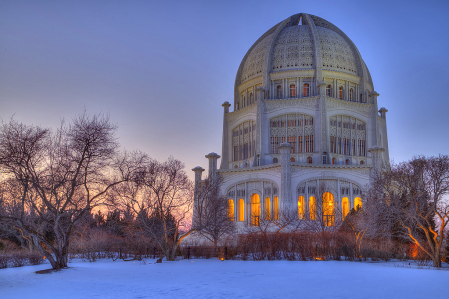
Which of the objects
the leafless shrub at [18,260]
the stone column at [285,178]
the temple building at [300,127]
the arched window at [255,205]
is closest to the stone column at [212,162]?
the temple building at [300,127]

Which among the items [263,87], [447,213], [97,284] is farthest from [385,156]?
[97,284]

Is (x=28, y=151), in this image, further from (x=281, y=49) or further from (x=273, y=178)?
(x=281, y=49)

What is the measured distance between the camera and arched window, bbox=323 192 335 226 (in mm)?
51675

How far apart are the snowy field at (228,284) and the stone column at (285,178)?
1170 inches

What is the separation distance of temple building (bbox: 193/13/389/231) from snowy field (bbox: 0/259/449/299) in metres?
31.8

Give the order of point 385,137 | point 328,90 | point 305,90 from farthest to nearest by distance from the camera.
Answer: point 385,137
point 328,90
point 305,90

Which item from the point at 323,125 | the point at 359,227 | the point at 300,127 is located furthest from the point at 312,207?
the point at 359,227

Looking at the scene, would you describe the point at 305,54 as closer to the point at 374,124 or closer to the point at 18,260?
the point at 374,124

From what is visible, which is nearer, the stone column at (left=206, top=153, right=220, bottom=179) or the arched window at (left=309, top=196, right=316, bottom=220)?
the arched window at (left=309, top=196, right=316, bottom=220)

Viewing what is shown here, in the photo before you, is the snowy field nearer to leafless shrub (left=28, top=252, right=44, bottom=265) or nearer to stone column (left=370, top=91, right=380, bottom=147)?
leafless shrub (left=28, top=252, right=44, bottom=265)

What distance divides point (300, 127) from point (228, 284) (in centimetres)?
4735

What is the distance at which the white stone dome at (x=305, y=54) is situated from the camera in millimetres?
66438

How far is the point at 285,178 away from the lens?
55156 mm

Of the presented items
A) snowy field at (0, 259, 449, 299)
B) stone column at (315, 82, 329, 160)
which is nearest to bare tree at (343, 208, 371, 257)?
snowy field at (0, 259, 449, 299)
